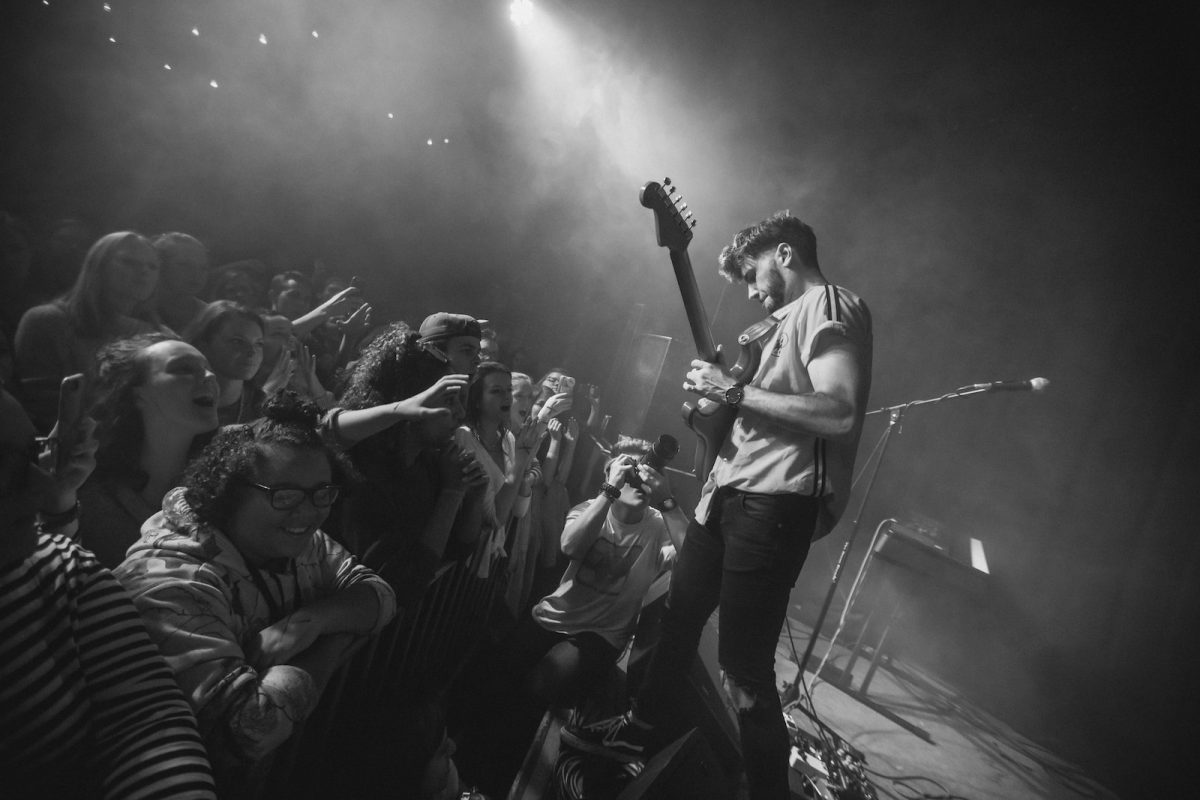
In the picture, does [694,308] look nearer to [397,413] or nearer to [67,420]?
[397,413]

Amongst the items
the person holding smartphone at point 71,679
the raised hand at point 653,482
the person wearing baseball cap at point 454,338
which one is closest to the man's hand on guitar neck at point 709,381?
the raised hand at point 653,482

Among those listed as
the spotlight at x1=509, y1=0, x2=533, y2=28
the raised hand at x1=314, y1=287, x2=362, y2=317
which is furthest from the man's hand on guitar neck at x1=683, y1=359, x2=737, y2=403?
the spotlight at x1=509, y1=0, x2=533, y2=28

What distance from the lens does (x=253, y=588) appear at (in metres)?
1.34

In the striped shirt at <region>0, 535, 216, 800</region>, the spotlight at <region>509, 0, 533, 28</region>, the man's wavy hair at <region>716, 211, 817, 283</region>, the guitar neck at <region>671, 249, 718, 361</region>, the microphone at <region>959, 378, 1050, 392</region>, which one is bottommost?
the striped shirt at <region>0, 535, 216, 800</region>

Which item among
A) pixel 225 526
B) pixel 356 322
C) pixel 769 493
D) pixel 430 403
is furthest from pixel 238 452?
pixel 356 322

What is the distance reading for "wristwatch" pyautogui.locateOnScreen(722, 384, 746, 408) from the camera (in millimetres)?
1829

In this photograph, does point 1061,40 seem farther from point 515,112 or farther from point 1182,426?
point 515,112

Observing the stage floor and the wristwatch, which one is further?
the stage floor

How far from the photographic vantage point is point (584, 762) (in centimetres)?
225

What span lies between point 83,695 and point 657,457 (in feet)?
7.67

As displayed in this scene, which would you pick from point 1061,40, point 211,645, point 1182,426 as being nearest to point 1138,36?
point 1061,40

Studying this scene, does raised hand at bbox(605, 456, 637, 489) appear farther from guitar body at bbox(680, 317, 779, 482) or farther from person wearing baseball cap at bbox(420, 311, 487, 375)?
person wearing baseball cap at bbox(420, 311, 487, 375)

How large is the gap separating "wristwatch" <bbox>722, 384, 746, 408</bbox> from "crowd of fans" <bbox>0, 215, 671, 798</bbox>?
1.08 metres

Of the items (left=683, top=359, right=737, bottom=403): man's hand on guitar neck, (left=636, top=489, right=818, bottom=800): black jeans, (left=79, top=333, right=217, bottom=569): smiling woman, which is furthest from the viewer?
(left=683, top=359, right=737, bottom=403): man's hand on guitar neck
